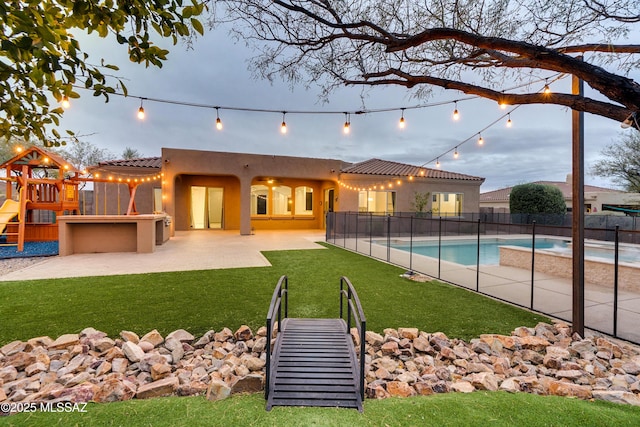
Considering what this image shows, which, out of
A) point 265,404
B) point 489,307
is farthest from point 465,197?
point 265,404

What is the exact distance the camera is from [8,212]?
11180mm

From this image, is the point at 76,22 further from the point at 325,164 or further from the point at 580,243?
the point at 325,164

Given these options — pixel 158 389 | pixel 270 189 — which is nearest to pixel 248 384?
pixel 158 389

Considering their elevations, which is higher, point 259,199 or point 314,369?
point 259,199

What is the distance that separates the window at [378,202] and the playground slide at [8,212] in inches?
616

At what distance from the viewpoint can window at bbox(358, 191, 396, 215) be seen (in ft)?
61.0

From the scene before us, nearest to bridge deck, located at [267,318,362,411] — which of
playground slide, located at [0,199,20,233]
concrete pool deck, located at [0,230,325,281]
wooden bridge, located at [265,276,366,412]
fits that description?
wooden bridge, located at [265,276,366,412]

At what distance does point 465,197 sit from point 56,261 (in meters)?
20.9

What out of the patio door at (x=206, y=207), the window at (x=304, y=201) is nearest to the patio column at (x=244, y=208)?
the patio door at (x=206, y=207)

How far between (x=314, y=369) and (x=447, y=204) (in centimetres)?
1923

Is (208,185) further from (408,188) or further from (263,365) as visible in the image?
(263,365)

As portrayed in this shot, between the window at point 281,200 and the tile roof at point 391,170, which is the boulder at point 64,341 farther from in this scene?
the window at point 281,200

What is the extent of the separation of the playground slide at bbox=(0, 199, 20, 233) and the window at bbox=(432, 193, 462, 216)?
2050 centimetres

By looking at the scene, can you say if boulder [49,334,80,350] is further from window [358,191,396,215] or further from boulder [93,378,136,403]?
window [358,191,396,215]
